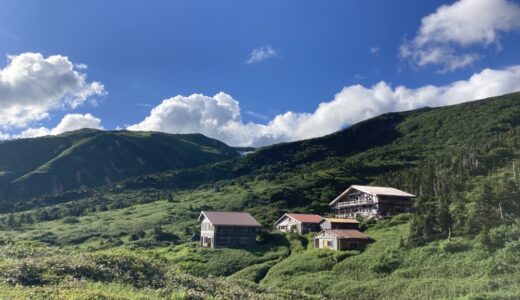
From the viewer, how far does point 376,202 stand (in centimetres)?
9506

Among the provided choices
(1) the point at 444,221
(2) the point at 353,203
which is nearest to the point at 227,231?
(2) the point at 353,203

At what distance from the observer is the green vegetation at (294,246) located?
783 inches

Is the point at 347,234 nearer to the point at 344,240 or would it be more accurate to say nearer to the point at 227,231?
the point at 344,240

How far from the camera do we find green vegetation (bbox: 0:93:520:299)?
19.9 metres

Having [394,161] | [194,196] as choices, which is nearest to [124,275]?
[194,196]

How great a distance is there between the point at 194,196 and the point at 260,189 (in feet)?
90.8

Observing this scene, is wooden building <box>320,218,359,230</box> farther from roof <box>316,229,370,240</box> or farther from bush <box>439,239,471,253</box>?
bush <box>439,239,471,253</box>

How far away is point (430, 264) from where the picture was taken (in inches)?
2181

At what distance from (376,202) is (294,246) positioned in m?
21.6

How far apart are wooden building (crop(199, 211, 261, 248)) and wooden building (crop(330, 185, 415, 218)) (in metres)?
22.4

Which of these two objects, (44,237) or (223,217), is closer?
(223,217)

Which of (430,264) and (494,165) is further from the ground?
(494,165)

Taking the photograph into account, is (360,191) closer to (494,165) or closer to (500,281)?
(494,165)

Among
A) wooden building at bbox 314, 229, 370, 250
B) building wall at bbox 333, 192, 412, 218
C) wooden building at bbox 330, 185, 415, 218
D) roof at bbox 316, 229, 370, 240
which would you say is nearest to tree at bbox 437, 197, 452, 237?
wooden building at bbox 314, 229, 370, 250
